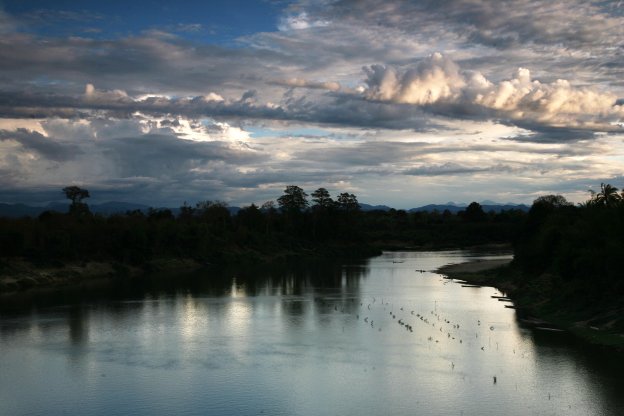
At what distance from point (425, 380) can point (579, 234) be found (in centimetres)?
2451

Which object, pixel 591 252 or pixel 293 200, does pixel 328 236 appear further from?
Answer: pixel 591 252

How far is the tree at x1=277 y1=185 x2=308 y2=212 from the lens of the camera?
464 ft

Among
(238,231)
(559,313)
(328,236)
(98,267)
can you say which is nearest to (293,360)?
(559,313)

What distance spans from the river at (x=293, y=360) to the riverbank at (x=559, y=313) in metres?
1.59

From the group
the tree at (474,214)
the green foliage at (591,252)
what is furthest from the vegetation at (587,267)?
the tree at (474,214)

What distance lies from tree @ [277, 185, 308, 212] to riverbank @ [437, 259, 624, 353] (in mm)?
73512

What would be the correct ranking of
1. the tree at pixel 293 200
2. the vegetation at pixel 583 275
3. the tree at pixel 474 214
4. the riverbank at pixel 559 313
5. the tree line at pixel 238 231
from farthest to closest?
1. the tree at pixel 474 214
2. the tree at pixel 293 200
3. the tree line at pixel 238 231
4. the vegetation at pixel 583 275
5. the riverbank at pixel 559 313

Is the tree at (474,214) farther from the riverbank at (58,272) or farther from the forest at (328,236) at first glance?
the riverbank at (58,272)

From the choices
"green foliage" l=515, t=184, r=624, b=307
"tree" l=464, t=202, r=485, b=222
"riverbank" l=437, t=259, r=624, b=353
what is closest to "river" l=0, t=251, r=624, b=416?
"riverbank" l=437, t=259, r=624, b=353

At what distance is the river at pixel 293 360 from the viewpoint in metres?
25.3

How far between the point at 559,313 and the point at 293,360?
2313 cm

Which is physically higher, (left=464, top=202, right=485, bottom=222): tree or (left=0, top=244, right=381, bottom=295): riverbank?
(left=464, top=202, right=485, bottom=222): tree

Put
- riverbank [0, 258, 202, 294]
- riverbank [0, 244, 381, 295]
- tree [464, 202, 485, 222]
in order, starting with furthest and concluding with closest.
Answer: tree [464, 202, 485, 222] < riverbank [0, 244, 381, 295] < riverbank [0, 258, 202, 294]

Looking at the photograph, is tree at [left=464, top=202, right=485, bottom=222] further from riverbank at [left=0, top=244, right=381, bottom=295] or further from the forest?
riverbank at [left=0, top=244, right=381, bottom=295]
